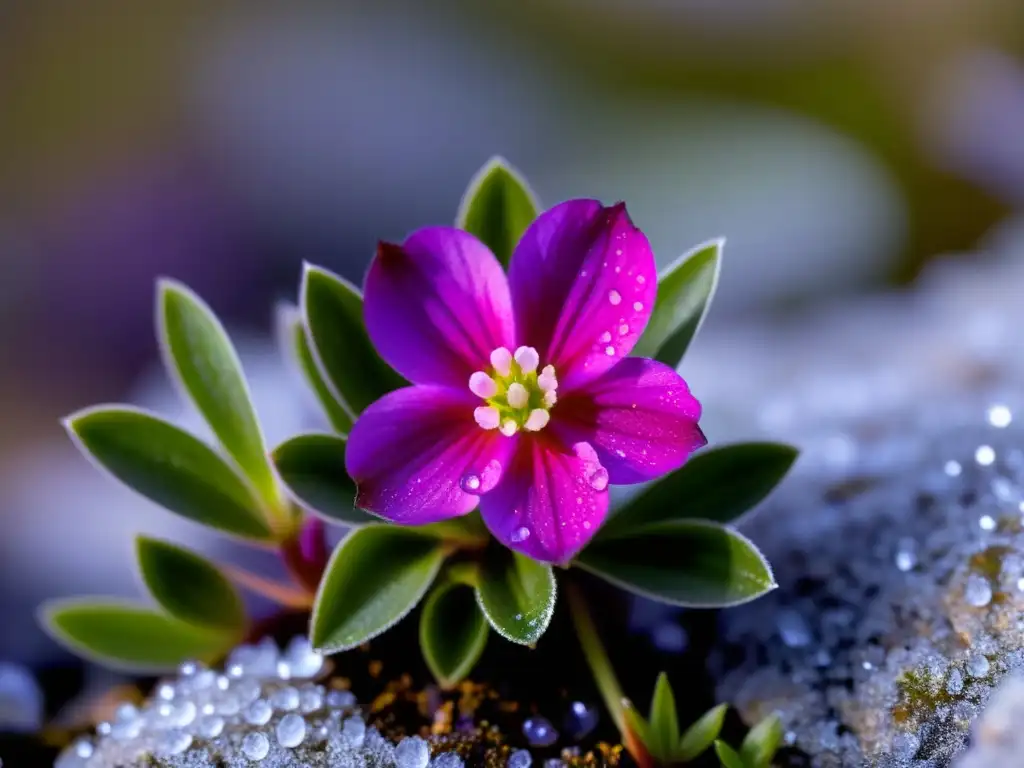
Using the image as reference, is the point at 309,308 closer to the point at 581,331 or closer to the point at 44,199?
the point at 581,331

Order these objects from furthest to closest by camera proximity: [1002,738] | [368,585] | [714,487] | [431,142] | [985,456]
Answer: [431,142] < [985,456] < [714,487] < [368,585] < [1002,738]

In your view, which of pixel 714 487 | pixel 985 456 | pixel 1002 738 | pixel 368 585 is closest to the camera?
pixel 1002 738

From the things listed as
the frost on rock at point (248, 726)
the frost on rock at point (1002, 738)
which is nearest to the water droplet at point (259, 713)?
the frost on rock at point (248, 726)

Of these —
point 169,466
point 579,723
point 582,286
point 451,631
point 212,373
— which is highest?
point 582,286

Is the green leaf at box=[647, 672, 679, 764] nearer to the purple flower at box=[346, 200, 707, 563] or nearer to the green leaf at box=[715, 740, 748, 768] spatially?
the green leaf at box=[715, 740, 748, 768]

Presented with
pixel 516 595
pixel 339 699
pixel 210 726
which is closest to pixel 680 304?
pixel 516 595

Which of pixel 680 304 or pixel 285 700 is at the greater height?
pixel 680 304

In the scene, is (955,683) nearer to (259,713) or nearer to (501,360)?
(501,360)
